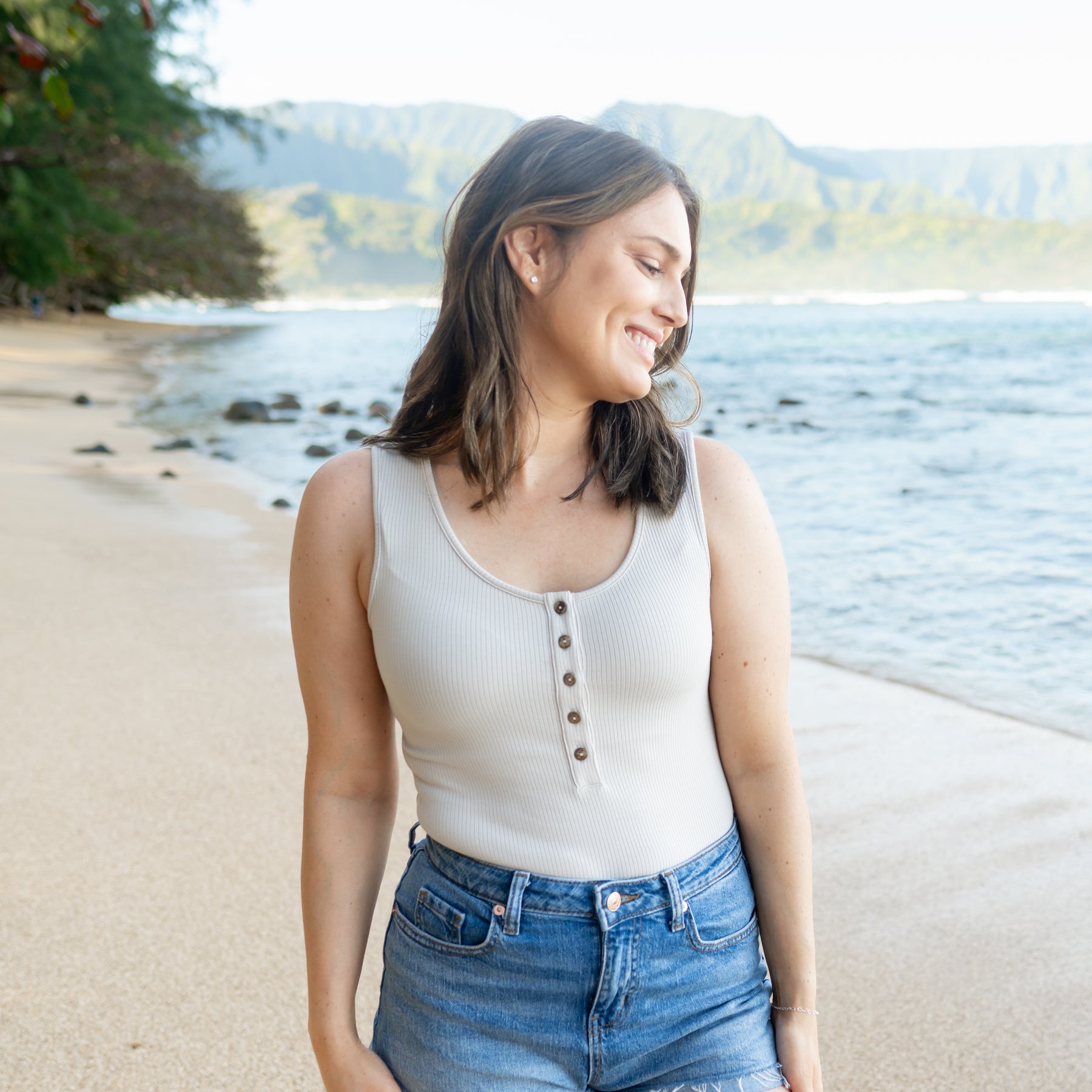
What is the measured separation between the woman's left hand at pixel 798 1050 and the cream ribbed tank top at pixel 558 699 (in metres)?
0.27

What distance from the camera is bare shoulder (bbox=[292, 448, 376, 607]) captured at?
1626 mm

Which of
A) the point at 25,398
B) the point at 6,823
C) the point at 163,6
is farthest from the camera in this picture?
the point at 163,6

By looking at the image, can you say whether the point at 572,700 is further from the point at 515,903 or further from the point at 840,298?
the point at 840,298

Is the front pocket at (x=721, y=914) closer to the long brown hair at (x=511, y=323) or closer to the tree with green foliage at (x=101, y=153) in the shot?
the long brown hair at (x=511, y=323)

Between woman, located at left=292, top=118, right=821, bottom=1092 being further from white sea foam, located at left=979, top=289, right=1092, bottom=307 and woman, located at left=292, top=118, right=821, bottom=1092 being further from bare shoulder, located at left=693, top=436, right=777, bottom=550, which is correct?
white sea foam, located at left=979, top=289, right=1092, bottom=307

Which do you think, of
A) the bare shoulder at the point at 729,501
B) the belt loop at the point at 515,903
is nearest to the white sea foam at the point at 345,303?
the bare shoulder at the point at 729,501

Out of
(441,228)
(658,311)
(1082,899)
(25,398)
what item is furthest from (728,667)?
(25,398)

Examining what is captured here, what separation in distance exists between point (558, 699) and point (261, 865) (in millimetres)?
1853

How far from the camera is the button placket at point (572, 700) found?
1.51 metres

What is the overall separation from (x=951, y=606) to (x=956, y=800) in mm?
3405

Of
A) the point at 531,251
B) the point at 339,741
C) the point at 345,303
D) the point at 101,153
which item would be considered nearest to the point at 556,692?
the point at 339,741

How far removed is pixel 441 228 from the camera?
1.92 metres

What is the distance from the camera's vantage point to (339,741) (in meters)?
1.69

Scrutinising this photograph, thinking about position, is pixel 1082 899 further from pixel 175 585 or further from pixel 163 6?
pixel 163 6
